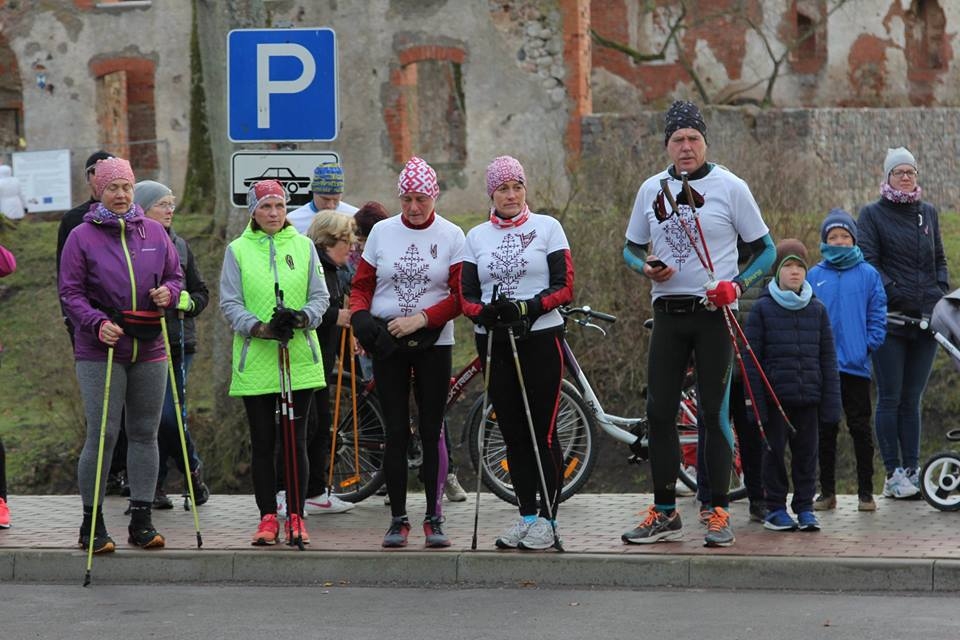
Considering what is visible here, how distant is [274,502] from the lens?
34.0 feet

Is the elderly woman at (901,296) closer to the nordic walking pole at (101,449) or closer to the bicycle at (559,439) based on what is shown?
the bicycle at (559,439)

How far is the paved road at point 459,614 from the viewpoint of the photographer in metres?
7.87

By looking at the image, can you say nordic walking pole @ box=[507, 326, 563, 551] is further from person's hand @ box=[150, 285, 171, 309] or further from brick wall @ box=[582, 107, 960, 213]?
brick wall @ box=[582, 107, 960, 213]

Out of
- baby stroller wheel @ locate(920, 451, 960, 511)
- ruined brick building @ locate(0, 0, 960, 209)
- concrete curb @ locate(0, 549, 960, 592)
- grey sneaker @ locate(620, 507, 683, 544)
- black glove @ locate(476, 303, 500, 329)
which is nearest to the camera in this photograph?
concrete curb @ locate(0, 549, 960, 592)

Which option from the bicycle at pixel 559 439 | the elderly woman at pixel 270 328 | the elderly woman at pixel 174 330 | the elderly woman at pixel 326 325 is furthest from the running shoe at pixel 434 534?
the elderly woman at pixel 174 330

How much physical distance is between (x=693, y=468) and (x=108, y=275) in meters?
4.22

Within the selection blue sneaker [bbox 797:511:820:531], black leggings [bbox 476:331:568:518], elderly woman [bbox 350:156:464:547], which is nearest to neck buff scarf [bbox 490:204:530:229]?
elderly woman [bbox 350:156:464:547]

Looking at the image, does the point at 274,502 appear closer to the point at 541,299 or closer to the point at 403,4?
the point at 541,299

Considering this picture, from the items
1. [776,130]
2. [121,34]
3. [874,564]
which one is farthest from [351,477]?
[121,34]

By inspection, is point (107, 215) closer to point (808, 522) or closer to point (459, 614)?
point (459, 614)

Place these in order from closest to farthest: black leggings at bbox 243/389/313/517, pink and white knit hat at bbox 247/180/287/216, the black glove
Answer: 1. the black glove
2. black leggings at bbox 243/389/313/517
3. pink and white knit hat at bbox 247/180/287/216

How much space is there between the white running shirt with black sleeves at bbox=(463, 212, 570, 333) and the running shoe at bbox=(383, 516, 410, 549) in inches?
55.7

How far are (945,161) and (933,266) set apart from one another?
2067cm

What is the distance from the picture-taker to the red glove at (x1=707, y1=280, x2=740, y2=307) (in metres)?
9.38
